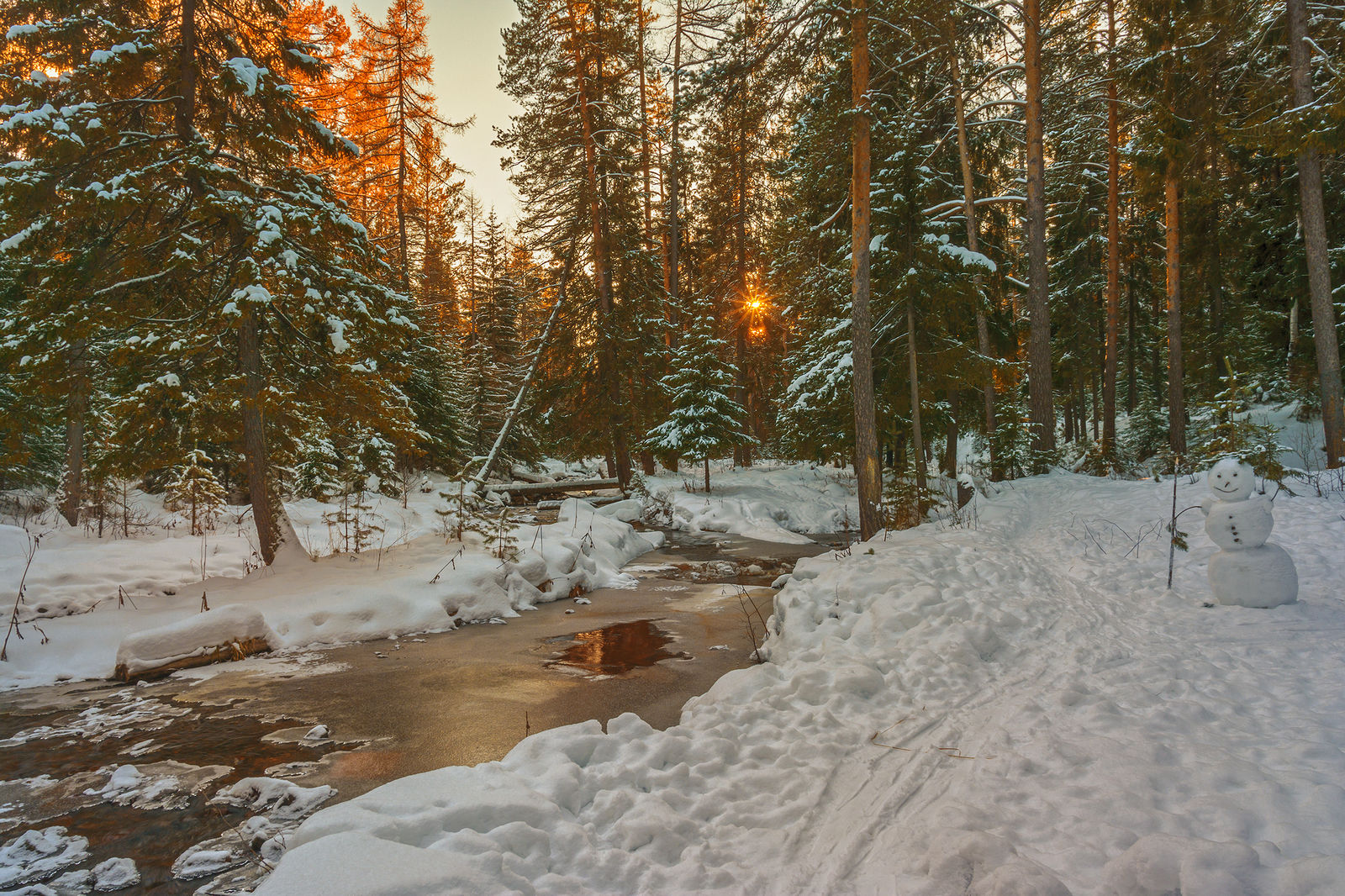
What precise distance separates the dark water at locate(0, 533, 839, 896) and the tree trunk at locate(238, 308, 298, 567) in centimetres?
327

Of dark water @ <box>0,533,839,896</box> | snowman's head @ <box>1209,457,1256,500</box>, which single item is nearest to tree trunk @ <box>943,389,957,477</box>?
snowman's head @ <box>1209,457,1256,500</box>

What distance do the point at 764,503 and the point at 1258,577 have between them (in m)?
13.2

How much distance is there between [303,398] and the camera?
9.71m

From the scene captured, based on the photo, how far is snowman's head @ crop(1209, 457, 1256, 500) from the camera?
5523mm

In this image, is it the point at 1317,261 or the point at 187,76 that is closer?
the point at 187,76

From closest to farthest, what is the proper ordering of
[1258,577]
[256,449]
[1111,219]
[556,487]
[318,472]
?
[1258,577] < [256,449] < [318,472] < [1111,219] < [556,487]

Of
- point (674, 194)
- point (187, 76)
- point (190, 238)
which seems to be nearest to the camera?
point (190, 238)

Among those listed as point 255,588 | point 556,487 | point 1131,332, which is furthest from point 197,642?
point 1131,332

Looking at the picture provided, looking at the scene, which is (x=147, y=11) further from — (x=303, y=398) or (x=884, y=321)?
(x=884, y=321)

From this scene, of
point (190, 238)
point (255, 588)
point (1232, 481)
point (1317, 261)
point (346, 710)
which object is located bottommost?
point (346, 710)

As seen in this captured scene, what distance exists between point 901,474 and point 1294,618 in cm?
623

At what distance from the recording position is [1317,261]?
34.2 ft

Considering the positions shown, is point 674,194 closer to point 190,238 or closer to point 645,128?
point 645,128

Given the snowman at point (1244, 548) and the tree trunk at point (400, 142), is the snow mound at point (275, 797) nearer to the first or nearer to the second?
the snowman at point (1244, 548)
